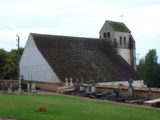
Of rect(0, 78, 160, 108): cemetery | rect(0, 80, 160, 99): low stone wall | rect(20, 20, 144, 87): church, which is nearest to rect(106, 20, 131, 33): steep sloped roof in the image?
rect(20, 20, 144, 87): church

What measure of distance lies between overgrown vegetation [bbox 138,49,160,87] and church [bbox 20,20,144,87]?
37.7 feet

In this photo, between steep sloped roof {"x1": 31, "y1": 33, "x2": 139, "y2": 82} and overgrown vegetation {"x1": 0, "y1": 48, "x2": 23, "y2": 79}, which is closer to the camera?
steep sloped roof {"x1": 31, "y1": 33, "x2": 139, "y2": 82}

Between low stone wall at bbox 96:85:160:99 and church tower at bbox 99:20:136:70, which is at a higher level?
church tower at bbox 99:20:136:70

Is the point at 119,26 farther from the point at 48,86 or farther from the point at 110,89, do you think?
the point at 110,89

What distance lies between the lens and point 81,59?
51219 millimetres

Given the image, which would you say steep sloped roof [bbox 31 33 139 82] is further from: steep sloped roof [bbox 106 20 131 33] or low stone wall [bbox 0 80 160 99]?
low stone wall [bbox 0 80 160 99]

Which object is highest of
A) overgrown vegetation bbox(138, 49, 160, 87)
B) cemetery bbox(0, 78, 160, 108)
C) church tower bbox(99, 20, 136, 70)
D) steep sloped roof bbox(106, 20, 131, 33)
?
steep sloped roof bbox(106, 20, 131, 33)

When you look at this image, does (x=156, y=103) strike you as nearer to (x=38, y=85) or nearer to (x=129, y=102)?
(x=129, y=102)

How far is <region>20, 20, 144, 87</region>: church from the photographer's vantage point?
47.0 metres

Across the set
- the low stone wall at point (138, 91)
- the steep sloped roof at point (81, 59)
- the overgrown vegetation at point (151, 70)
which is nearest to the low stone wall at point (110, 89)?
the low stone wall at point (138, 91)

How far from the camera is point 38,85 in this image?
118 ft

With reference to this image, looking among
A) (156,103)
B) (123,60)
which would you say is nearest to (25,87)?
(156,103)

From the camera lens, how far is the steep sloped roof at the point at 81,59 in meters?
47.6

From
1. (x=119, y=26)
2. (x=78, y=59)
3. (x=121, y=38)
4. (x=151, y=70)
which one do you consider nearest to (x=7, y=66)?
(x=78, y=59)
